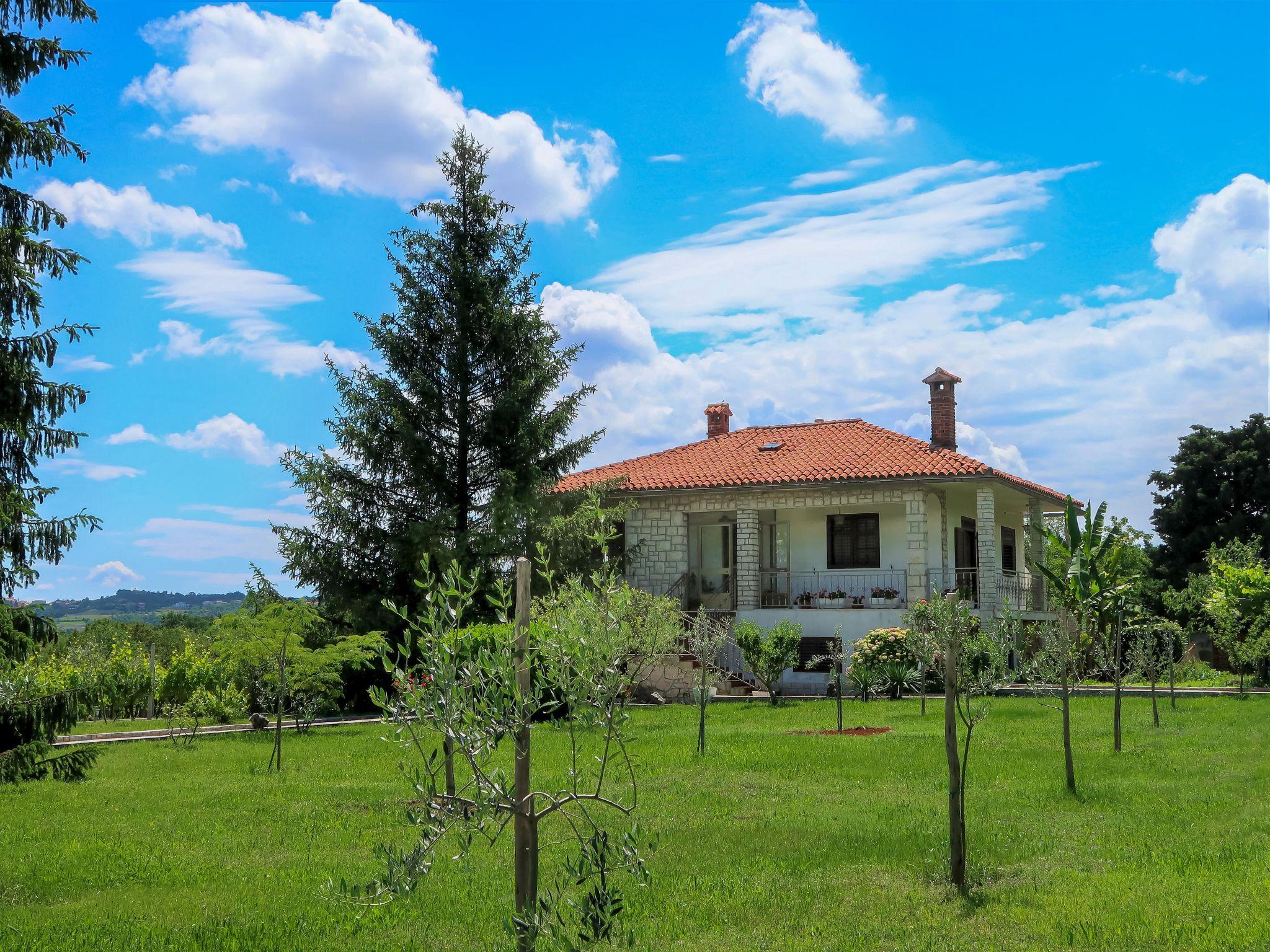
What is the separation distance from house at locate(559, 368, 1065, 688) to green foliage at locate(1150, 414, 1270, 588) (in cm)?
1027

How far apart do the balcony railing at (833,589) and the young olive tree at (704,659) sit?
1.78 metres

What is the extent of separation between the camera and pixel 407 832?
9852 millimetres

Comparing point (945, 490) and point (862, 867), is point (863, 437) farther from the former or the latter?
point (862, 867)

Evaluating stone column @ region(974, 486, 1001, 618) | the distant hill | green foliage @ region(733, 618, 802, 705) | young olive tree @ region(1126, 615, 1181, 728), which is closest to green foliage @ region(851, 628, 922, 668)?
green foliage @ region(733, 618, 802, 705)

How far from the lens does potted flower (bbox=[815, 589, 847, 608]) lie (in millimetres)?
26250

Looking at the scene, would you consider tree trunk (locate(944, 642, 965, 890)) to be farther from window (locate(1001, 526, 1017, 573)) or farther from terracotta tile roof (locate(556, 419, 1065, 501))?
window (locate(1001, 526, 1017, 573))

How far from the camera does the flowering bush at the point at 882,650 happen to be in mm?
22672

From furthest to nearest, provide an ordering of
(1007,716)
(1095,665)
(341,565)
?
1. (1095,665)
2. (341,565)
3. (1007,716)

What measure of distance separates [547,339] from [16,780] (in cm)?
1897

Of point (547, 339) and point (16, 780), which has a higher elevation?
point (547, 339)

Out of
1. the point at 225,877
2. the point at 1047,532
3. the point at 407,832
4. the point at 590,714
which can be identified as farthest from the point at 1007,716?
the point at 590,714

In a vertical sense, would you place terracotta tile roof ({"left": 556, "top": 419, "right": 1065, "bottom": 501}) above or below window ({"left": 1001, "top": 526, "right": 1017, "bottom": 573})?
above

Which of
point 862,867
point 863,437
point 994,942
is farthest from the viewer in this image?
point 863,437

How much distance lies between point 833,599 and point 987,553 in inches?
152
